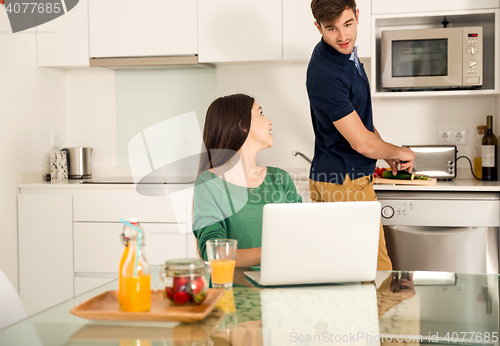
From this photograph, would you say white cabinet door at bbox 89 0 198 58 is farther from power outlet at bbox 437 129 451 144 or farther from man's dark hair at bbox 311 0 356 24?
power outlet at bbox 437 129 451 144

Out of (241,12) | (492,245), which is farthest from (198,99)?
(492,245)

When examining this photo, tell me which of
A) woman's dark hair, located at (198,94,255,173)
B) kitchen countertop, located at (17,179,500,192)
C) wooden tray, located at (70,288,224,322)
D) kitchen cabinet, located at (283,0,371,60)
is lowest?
wooden tray, located at (70,288,224,322)

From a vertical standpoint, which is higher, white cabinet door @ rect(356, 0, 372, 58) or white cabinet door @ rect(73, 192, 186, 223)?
white cabinet door @ rect(356, 0, 372, 58)

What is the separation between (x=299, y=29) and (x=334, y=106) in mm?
980

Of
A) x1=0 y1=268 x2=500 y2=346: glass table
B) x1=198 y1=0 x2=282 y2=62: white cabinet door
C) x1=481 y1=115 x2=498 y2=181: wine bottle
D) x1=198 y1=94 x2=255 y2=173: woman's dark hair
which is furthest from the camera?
x1=198 y1=0 x2=282 y2=62: white cabinet door

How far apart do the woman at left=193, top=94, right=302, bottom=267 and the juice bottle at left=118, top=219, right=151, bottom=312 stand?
0.44 m

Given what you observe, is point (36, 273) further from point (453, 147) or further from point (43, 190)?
point (453, 147)

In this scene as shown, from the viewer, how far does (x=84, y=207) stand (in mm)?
2656

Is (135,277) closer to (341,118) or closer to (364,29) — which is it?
(341,118)

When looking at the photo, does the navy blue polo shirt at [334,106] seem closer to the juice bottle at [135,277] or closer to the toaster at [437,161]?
the toaster at [437,161]

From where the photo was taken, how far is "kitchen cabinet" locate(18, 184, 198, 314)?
8.55ft

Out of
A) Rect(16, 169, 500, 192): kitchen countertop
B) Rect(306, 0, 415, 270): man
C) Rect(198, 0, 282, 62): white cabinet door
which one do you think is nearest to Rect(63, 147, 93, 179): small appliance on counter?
Rect(16, 169, 500, 192): kitchen countertop

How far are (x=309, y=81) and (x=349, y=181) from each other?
415mm

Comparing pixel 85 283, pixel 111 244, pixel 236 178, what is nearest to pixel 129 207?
pixel 111 244
